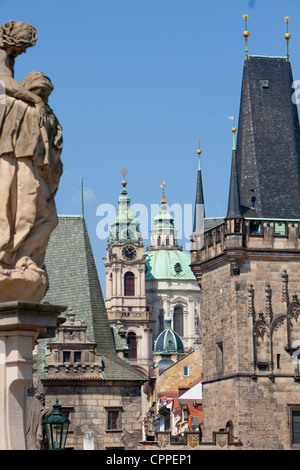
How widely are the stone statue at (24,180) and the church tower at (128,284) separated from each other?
143 m

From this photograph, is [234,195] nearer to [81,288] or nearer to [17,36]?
[81,288]

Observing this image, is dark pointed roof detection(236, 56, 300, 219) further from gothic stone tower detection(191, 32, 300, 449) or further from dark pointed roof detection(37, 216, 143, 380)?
dark pointed roof detection(37, 216, 143, 380)

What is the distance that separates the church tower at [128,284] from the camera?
151000mm

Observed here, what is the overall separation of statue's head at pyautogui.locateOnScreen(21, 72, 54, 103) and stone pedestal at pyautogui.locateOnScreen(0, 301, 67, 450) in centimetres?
148

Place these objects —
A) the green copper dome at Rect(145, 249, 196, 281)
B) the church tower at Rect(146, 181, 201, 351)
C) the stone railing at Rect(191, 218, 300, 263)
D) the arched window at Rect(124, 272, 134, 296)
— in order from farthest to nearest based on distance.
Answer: the green copper dome at Rect(145, 249, 196, 281) → the church tower at Rect(146, 181, 201, 351) → the arched window at Rect(124, 272, 134, 296) → the stone railing at Rect(191, 218, 300, 263)

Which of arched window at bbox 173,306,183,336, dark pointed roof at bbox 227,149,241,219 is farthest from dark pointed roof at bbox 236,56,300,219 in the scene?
arched window at bbox 173,306,183,336

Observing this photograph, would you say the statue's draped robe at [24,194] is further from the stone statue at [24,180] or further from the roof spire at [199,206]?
the roof spire at [199,206]

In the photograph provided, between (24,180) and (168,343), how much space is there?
140 m

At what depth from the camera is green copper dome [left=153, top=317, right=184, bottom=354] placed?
479 feet

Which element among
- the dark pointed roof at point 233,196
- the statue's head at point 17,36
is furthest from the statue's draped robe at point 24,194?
the dark pointed roof at point 233,196

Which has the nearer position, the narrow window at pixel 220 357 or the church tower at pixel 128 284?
the narrow window at pixel 220 357

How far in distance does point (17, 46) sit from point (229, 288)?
4369 centimetres
